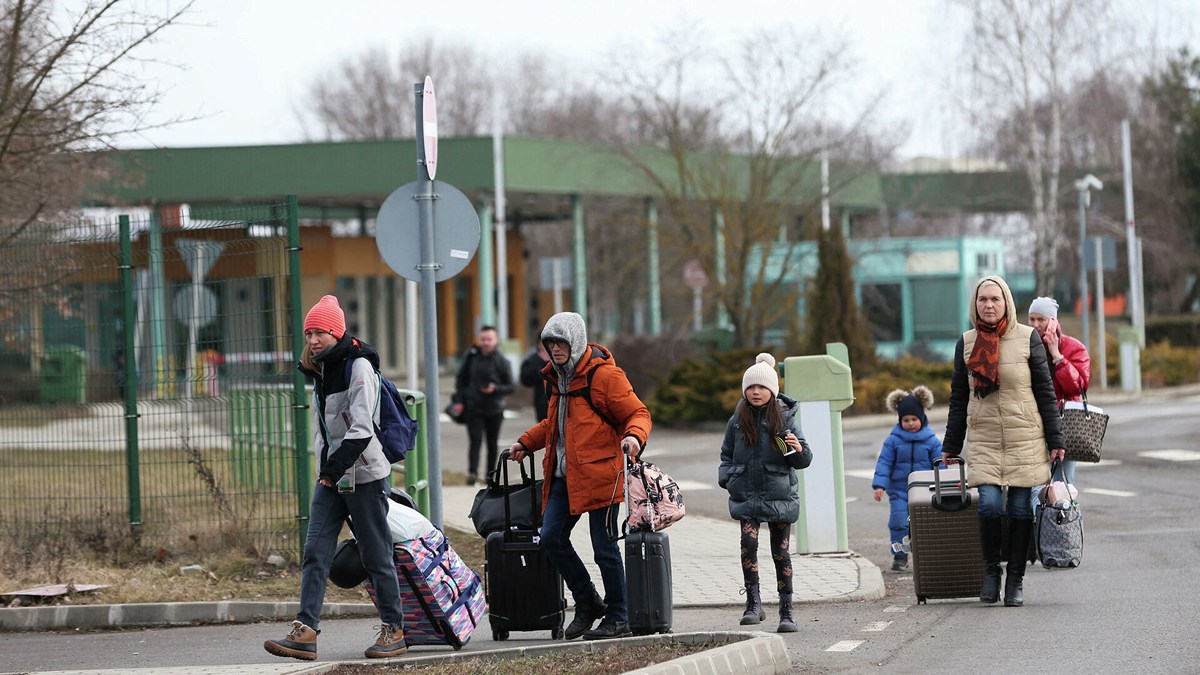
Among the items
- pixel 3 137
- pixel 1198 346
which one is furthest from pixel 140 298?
pixel 1198 346

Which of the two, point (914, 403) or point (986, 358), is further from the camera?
point (914, 403)

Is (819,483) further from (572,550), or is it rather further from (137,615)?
(137,615)

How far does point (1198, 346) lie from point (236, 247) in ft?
102

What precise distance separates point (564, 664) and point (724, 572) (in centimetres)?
384

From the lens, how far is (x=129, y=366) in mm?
10516

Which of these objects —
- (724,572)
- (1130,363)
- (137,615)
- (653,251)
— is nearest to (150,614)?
(137,615)

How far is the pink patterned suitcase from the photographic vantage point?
739 cm

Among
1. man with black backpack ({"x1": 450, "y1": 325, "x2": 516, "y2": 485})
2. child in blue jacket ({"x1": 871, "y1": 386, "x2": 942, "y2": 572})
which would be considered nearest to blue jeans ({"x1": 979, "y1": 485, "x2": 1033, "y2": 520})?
child in blue jacket ({"x1": 871, "y1": 386, "x2": 942, "y2": 572})

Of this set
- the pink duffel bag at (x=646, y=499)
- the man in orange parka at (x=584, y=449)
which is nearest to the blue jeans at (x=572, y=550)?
the man in orange parka at (x=584, y=449)

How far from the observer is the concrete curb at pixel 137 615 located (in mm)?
8898

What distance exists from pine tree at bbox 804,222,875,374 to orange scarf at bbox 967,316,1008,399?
1720 centimetres

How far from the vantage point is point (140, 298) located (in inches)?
416

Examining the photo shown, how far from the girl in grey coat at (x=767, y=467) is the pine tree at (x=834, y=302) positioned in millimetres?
17733

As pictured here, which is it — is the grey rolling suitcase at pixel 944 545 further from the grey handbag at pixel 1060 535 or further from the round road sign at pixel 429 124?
the round road sign at pixel 429 124
